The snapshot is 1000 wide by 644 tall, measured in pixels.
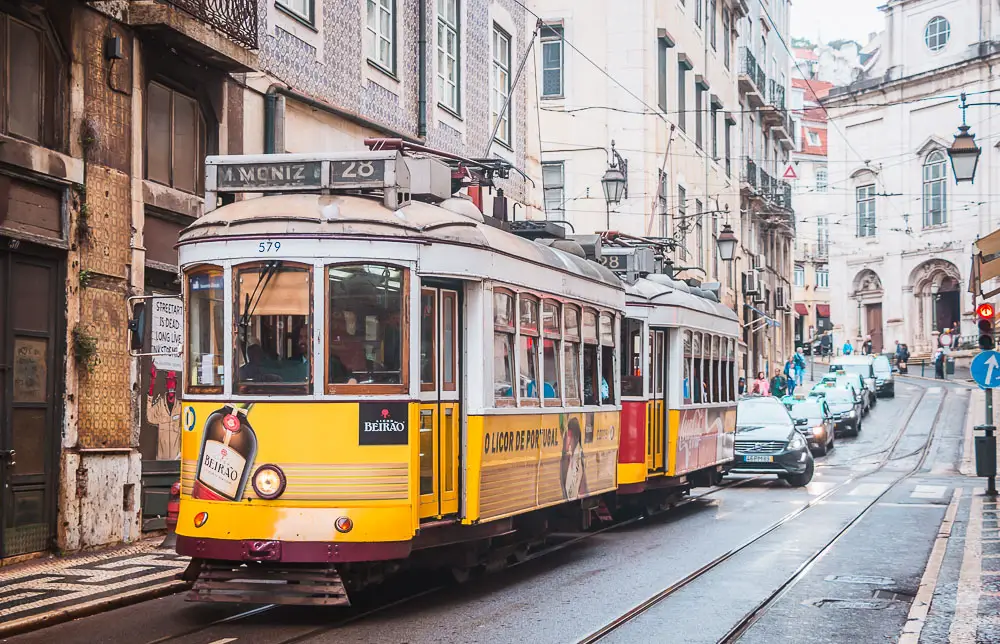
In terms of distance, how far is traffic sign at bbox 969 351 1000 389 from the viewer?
20547mm

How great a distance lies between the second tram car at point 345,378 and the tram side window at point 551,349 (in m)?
0.52

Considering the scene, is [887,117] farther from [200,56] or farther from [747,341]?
[200,56]

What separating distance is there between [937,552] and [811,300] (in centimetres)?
8952

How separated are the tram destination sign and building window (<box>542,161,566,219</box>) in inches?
1060

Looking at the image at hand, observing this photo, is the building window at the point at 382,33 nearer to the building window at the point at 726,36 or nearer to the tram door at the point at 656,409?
the tram door at the point at 656,409

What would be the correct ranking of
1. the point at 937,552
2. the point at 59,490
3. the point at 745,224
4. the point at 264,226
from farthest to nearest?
the point at 745,224 < the point at 937,552 < the point at 59,490 < the point at 264,226

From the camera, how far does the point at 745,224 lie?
169ft

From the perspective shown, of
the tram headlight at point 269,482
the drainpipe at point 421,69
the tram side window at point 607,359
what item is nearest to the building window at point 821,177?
the drainpipe at point 421,69

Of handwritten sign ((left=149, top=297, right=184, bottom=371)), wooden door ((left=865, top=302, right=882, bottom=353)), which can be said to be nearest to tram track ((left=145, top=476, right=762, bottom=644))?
handwritten sign ((left=149, top=297, right=184, bottom=371))

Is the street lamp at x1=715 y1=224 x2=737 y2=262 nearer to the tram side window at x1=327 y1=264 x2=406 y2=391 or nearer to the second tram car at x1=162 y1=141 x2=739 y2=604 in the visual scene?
the second tram car at x1=162 y1=141 x2=739 y2=604

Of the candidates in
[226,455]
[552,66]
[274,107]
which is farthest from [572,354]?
[552,66]

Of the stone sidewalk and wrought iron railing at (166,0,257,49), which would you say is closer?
the stone sidewalk

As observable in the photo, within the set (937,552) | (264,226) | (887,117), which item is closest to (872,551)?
(937,552)

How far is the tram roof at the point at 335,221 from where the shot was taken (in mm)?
9930
